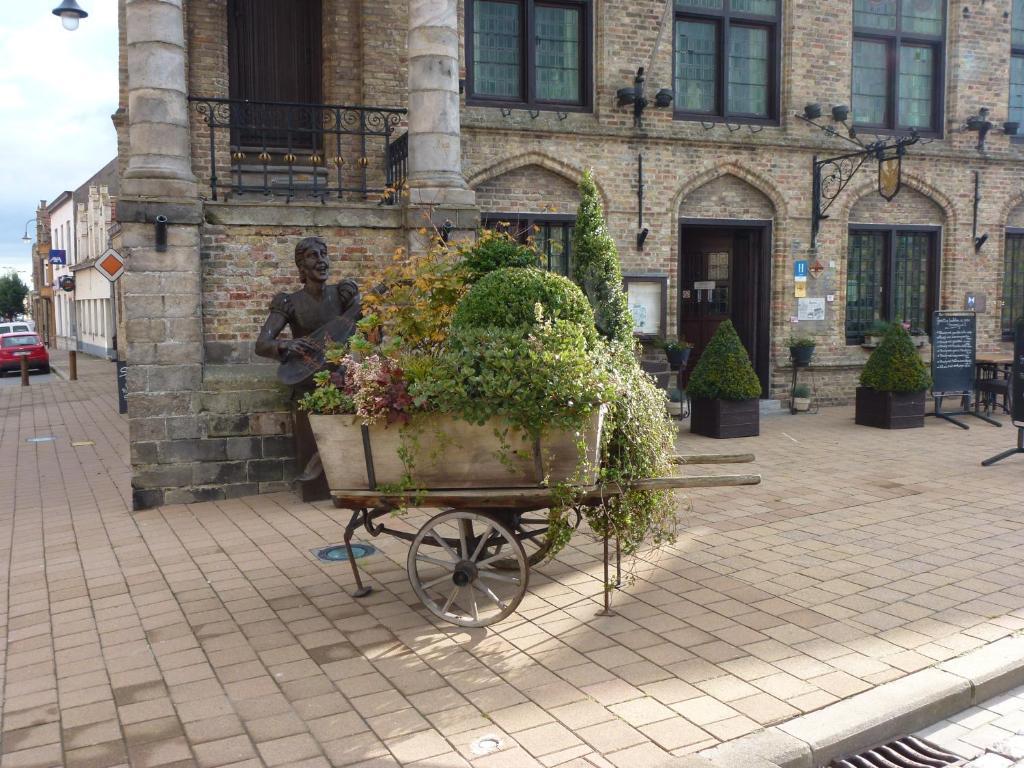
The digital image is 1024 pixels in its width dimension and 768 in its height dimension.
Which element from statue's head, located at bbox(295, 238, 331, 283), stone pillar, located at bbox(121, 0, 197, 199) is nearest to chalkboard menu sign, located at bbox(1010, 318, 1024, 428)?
statue's head, located at bbox(295, 238, 331, 283)

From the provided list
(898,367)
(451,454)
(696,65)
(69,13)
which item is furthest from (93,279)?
(451,454)

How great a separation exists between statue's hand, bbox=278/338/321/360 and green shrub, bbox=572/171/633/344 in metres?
4.34

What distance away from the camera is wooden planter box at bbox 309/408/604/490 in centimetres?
464

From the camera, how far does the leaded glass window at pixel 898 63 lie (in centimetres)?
1421

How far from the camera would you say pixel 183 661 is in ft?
15.3

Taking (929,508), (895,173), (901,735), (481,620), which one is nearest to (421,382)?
(481,620)

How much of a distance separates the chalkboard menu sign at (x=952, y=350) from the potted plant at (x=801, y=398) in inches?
71.0

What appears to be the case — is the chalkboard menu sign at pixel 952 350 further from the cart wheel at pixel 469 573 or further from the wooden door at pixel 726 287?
the cart wheel at pixel 469 573

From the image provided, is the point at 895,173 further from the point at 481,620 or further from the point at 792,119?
the point at 481,620

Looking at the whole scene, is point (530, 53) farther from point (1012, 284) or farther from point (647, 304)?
point (1012, 284)

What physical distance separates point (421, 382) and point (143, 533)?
3998 mm

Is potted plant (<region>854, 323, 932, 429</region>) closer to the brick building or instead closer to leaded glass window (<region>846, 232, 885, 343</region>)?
the brick building

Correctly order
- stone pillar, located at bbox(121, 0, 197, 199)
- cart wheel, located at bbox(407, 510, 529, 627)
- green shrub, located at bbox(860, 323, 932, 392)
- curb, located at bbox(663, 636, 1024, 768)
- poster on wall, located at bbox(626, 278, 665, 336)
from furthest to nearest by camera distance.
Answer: poster on wall, located at bbox(626, 278, 665, 336), green shrub, located at bbox(860, 323, 932, 392), stone pillar, located at bbox(121, 0, 197, 199), cart wheel, located at bbox(407, 510, 529, 627), curb, located at bbox(663, 636, 1024, 768)

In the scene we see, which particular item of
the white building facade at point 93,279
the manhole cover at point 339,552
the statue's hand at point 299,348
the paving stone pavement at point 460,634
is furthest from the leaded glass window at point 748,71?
the white building facade at point 93,279
